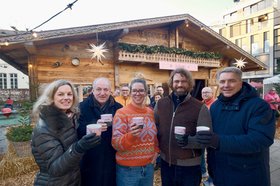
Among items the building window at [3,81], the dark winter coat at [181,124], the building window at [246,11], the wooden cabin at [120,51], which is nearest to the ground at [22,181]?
the dark winter coat at [181,124]

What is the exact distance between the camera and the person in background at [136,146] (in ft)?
7.11

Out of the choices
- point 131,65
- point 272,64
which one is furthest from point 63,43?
point 272,64

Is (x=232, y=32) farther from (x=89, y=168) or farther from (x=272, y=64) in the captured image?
(x=89, y=168)

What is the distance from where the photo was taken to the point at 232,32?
1410 inches

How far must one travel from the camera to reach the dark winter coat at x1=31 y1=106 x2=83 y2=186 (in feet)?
5.60

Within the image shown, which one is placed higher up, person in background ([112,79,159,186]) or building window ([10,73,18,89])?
building window ([10,73,18,89])

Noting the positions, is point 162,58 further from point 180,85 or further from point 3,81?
point 3,81

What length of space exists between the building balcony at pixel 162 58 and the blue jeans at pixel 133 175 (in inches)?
213

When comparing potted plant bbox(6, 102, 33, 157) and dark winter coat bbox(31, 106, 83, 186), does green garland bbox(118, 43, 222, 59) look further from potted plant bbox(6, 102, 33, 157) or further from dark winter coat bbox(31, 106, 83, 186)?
dark winter coat bbox(31, 106, 83, 186)

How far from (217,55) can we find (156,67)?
3307 mm

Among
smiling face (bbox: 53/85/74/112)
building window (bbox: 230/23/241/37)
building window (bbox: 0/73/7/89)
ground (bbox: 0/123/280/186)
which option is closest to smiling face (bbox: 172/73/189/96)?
smiling face (bbox: 53/85/74/112)

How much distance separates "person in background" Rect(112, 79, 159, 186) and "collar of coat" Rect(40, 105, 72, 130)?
55 cm

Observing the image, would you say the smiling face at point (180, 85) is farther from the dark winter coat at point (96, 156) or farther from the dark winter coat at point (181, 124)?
the dark winter coat at point (96, 156)

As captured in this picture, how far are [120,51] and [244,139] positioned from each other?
603 centimetres
